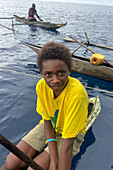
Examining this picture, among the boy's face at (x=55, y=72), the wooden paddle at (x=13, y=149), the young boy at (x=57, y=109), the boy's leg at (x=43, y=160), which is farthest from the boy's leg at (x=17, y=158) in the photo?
the boy's face at (x=55, y=72)

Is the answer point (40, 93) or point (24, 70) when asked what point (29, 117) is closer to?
point (40, 93)

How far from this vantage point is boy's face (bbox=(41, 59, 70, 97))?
1.59 meters

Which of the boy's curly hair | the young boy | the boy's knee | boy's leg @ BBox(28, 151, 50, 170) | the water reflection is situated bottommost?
the water reflection

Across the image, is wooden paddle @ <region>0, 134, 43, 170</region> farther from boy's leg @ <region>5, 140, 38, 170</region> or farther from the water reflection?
the water reflection

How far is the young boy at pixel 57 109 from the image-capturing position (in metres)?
1.62

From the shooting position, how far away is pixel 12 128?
10.9ft

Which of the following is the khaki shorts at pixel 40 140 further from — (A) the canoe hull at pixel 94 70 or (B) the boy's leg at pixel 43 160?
(A) the canoe hull at pixel 94 70

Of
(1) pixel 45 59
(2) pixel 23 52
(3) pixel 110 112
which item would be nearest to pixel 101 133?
(3) pixel 110 112

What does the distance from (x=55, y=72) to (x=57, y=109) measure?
0.63 meters

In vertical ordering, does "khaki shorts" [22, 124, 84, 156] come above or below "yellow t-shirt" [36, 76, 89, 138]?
below

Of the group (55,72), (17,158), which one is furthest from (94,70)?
(17,158)

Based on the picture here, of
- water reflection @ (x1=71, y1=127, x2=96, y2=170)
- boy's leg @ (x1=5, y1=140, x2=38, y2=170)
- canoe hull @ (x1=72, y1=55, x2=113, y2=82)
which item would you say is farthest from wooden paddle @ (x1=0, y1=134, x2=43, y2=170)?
canoe hull @ (x1=72, y1=55, x2=113, y2=82)

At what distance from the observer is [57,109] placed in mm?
2027

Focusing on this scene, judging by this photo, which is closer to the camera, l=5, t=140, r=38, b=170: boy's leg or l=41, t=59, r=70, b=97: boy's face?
l=41, t=59, r=70, b=97: boy's face
